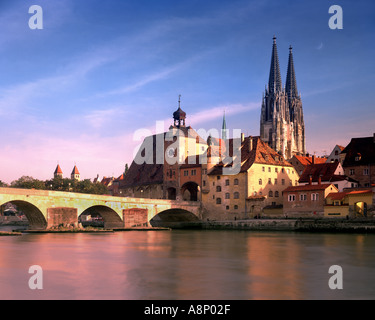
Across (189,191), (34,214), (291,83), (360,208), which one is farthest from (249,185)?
(291,83)

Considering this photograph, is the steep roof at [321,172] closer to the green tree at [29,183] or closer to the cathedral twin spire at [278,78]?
the green tree at [29,183]

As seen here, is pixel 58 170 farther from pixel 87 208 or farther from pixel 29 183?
pixel 87 208

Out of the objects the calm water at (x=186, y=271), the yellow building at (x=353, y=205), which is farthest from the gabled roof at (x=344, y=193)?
the calm water at (x=186, y=271)

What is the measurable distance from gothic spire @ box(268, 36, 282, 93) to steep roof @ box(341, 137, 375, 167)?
259ft

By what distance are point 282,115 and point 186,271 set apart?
135 meters

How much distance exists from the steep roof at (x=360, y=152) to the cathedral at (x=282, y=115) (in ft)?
222

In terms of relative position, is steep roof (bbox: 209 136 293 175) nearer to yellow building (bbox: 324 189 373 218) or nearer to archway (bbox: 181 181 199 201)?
archway (bbox: 181 181 199 201)

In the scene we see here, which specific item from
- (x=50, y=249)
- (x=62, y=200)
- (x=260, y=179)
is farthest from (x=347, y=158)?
(x=50, y=249)

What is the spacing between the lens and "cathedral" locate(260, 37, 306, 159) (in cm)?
15000

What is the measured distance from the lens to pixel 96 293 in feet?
58.4

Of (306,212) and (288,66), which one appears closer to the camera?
(306,212)

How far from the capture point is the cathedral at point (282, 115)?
150 meters

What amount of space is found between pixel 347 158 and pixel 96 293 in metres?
66.6
